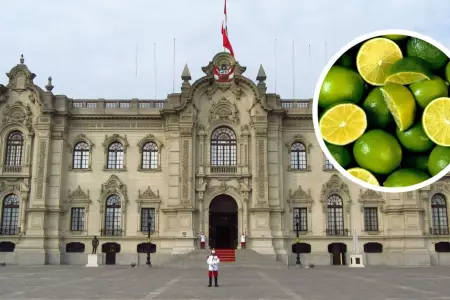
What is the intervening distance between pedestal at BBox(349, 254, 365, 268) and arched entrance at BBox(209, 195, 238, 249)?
30.5ft

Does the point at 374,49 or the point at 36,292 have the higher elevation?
the point at 374,49

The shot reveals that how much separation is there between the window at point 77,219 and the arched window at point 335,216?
20.0 metres

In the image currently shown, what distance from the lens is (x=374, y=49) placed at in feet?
29.3

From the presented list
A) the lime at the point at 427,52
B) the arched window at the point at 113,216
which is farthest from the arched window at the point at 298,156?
the lime at the point at 427,52

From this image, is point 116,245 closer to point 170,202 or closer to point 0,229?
point 170,202

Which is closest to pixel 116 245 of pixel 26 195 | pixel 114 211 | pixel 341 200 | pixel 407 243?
pixel 114 211

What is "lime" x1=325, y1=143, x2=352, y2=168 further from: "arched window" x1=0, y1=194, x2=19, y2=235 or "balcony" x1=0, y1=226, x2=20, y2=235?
"arched window" x1=0, y1=194, x2=19, y2=235

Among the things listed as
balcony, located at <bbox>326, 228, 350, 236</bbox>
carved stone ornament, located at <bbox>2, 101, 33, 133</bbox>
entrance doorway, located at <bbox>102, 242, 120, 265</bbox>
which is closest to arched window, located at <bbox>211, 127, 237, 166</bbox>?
balcony, located at <bbox>326, 228, 350, 236</bbox>

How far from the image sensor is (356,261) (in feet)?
129

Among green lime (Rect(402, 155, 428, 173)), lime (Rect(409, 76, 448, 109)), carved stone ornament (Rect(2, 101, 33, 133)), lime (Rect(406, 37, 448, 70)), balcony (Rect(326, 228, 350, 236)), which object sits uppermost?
carved stone ornament (Rect(2, 101, 33, 133))

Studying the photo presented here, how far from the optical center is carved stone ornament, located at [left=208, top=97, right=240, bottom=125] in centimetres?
4303

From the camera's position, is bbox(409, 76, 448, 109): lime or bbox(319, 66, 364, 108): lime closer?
bbox(409, 76, 448, 109): lime

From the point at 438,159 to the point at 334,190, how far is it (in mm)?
34574

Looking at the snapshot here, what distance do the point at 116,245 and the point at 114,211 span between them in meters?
2.74
